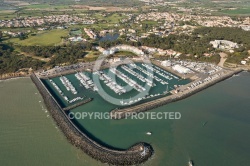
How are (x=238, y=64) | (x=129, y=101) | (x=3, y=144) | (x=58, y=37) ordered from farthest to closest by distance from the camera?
(x=58, y=37) → (x=238, y=64) → (x=129, y=101) → (x=3, y=144)

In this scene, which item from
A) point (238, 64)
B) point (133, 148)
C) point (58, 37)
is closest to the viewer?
point (133, 148)

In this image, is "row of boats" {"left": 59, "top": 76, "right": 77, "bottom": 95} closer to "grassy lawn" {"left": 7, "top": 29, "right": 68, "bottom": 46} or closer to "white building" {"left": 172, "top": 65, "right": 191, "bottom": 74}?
"white building" {"left": 172, "top": 65, "right": 191, "bottom": 74}

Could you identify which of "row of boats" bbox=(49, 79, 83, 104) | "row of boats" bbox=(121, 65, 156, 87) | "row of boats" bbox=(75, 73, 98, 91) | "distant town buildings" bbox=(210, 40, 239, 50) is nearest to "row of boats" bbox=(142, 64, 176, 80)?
"row of boats" bbox=(121, 65, 156, 87)

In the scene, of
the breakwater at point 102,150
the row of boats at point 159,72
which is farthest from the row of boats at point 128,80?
the breakwater at point 102,150

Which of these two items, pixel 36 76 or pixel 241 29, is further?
pixel 241 29

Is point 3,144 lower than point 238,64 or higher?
lower

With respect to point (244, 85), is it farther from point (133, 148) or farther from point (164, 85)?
point (133, 148)

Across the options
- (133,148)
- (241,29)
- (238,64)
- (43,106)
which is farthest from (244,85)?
(241,29)
